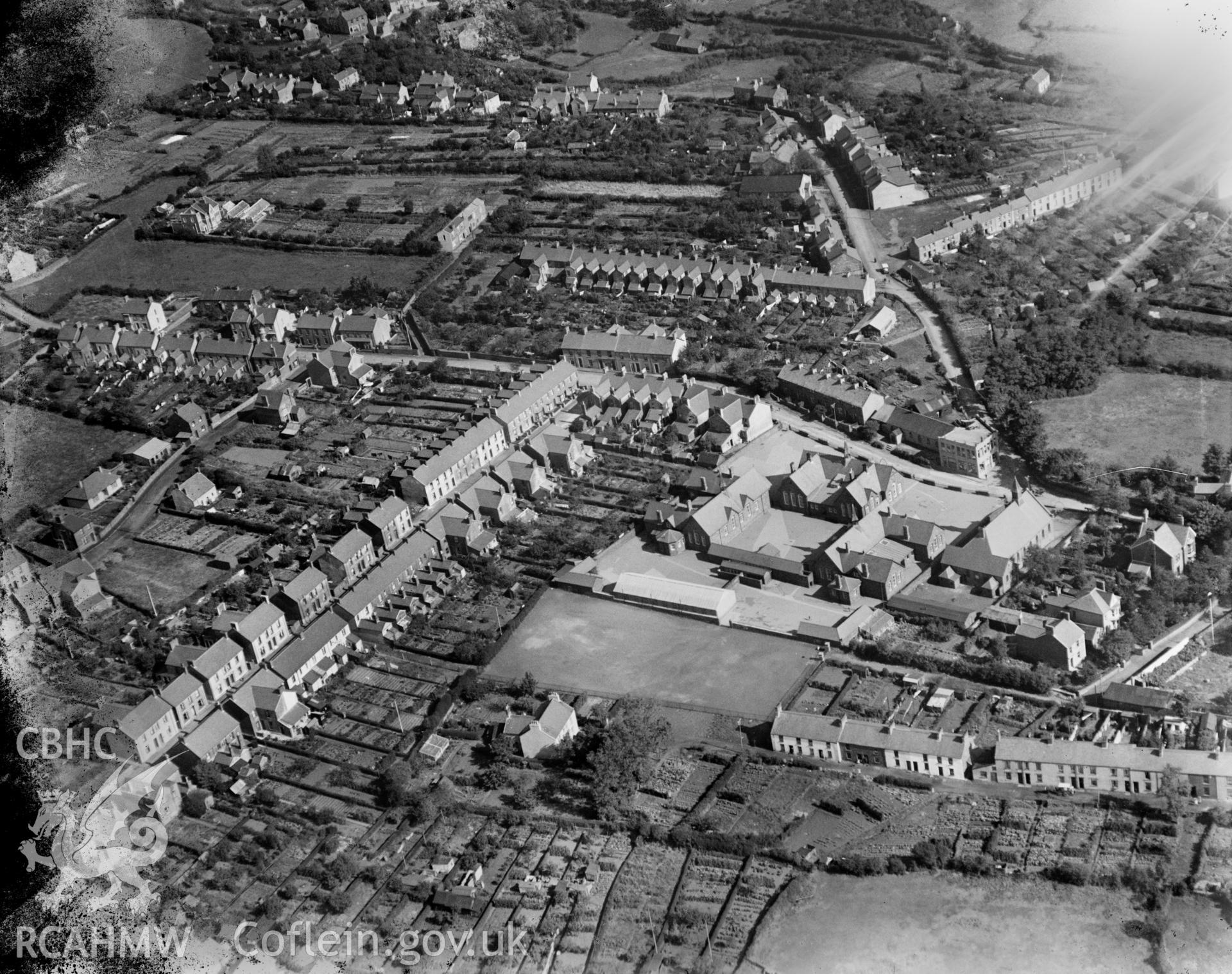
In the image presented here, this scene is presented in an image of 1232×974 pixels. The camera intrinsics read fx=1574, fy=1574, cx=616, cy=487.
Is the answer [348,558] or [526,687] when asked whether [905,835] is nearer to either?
[526,687]

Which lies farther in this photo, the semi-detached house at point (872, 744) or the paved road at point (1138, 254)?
the paved road at point (1138, 254)

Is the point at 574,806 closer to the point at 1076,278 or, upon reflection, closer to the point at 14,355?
the point at 1076,278

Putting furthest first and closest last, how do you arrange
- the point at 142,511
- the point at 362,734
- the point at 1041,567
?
the point at 142,511 < the point at 1041,567 < the point at 362,734

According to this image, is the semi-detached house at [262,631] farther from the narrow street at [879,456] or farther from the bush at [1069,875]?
the bush at [1069,875]

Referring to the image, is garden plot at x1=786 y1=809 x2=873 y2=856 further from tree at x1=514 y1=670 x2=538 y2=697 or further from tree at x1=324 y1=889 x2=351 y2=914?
tree at x1=324 y1=889 x2=351 y2=914

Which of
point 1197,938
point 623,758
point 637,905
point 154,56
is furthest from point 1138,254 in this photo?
point 154,56

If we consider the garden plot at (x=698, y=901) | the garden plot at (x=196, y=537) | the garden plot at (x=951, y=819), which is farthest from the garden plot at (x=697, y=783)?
the garden plot at (x=196, y=537)

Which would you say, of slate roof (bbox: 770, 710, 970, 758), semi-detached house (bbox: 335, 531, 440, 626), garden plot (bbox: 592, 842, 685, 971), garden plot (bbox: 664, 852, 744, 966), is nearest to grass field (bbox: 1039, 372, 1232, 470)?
slate roof (bbox: 770, 710, 970, 758)

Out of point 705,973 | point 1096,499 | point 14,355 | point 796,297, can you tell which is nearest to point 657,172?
point 796,297
